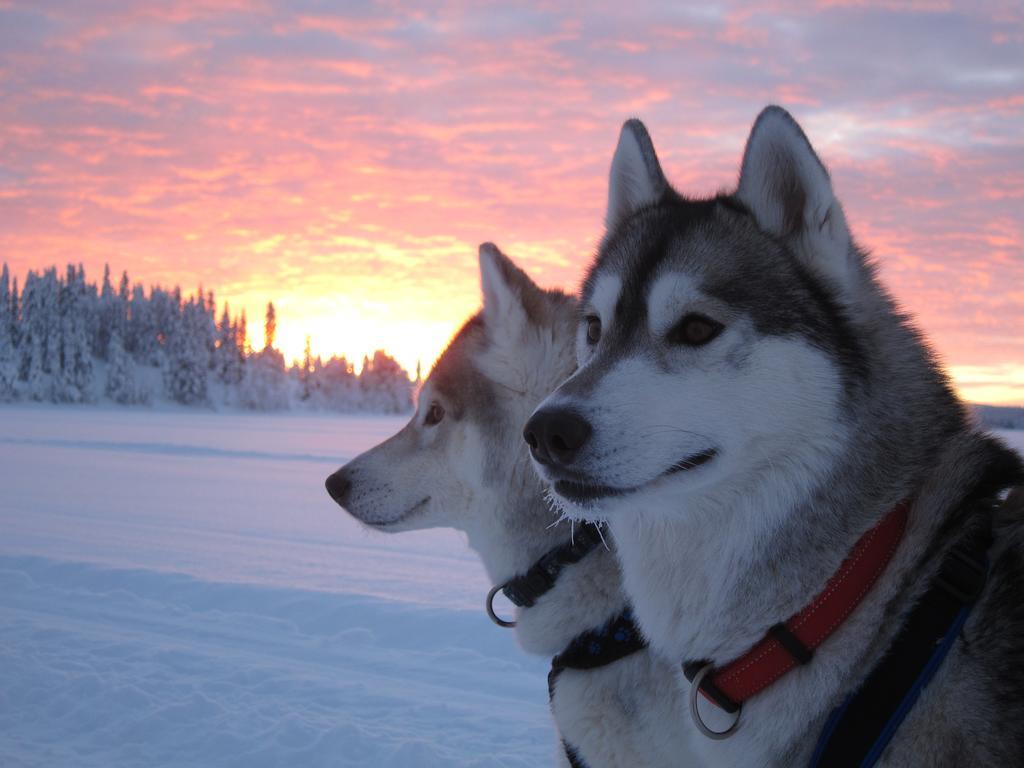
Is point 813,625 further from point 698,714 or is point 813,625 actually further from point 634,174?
point 634,174

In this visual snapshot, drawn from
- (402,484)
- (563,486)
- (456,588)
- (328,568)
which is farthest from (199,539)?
(563,486)

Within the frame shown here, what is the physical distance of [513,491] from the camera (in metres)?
3.34

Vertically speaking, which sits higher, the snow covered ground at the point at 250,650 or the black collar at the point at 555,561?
the black collar at the point at 555,561

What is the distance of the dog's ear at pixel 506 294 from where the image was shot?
3566mm

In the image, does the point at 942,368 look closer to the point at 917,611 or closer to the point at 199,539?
the point at 917,611

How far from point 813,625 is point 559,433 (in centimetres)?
75

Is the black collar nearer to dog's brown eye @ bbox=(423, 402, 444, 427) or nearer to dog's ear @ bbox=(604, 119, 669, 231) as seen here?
dog's brown eye @ bbox=(423, 402, 444, 427)

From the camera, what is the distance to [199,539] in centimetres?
979

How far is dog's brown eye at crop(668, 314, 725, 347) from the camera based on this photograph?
213 centimetres

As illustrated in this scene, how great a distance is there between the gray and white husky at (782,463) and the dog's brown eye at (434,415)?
1587mm

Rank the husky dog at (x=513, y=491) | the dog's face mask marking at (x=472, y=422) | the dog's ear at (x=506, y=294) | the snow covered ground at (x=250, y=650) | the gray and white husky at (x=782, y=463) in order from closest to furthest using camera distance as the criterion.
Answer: the gray and white husky at (x=782, y=463), the husky dog at (x=513, y=491), the dog's face mask marking at (x=472, y=422), the dog's ear at (x=506, y=294), the snow covered ground at (x=250, y=650)

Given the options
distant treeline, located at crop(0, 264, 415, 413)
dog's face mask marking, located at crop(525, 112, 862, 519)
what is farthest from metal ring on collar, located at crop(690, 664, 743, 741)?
distant treeline, located at crop(0, 264, 415, 413)

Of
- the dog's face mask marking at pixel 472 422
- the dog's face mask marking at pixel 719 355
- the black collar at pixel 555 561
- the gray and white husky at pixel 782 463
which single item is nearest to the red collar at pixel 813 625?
the gray and white husky at pixel 782 463

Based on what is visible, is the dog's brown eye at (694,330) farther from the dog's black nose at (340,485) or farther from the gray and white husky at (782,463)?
the dog's black nose at (340,485)
